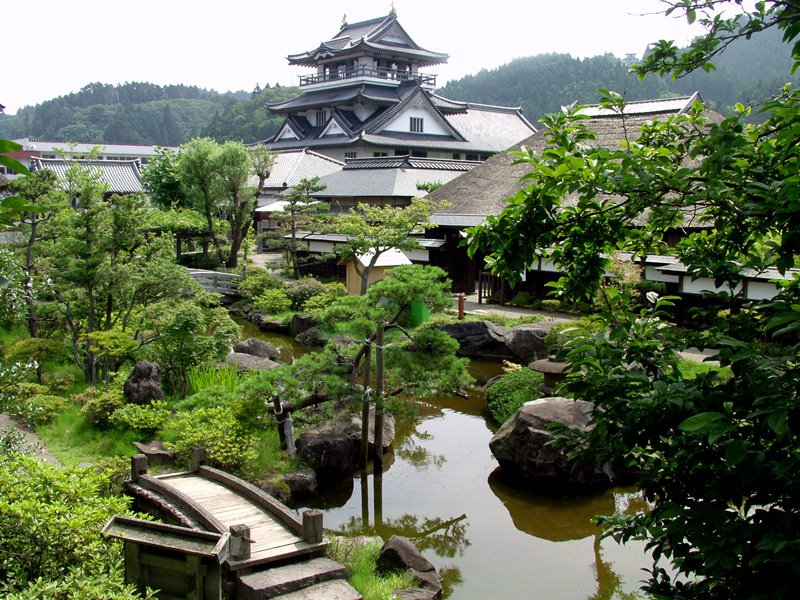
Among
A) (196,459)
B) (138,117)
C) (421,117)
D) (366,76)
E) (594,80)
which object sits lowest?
(196,459)

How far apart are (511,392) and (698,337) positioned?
435 inches

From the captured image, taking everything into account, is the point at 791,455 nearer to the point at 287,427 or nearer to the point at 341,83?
the point at 287,427

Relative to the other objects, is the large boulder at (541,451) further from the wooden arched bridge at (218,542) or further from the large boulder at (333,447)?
the wooden arched bridge at (218,542)

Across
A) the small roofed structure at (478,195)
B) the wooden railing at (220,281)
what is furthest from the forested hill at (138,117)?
the small roofed structure at (478,195)

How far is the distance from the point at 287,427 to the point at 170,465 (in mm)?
1725

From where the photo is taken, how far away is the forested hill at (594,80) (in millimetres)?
83875

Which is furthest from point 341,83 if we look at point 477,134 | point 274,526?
point 274,526

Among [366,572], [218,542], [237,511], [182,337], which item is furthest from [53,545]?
[182,337]

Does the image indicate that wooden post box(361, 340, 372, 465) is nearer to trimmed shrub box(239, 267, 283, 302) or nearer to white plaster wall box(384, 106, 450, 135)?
trimmed shrub box(239, 267, 283, 302)

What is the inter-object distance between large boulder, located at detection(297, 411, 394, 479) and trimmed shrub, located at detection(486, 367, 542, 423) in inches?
127

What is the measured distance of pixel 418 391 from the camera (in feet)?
36.4

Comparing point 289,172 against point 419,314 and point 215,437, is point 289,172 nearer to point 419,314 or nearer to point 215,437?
point 419,314

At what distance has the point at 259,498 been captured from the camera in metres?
8.67

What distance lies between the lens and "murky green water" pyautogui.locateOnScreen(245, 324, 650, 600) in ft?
27.5
